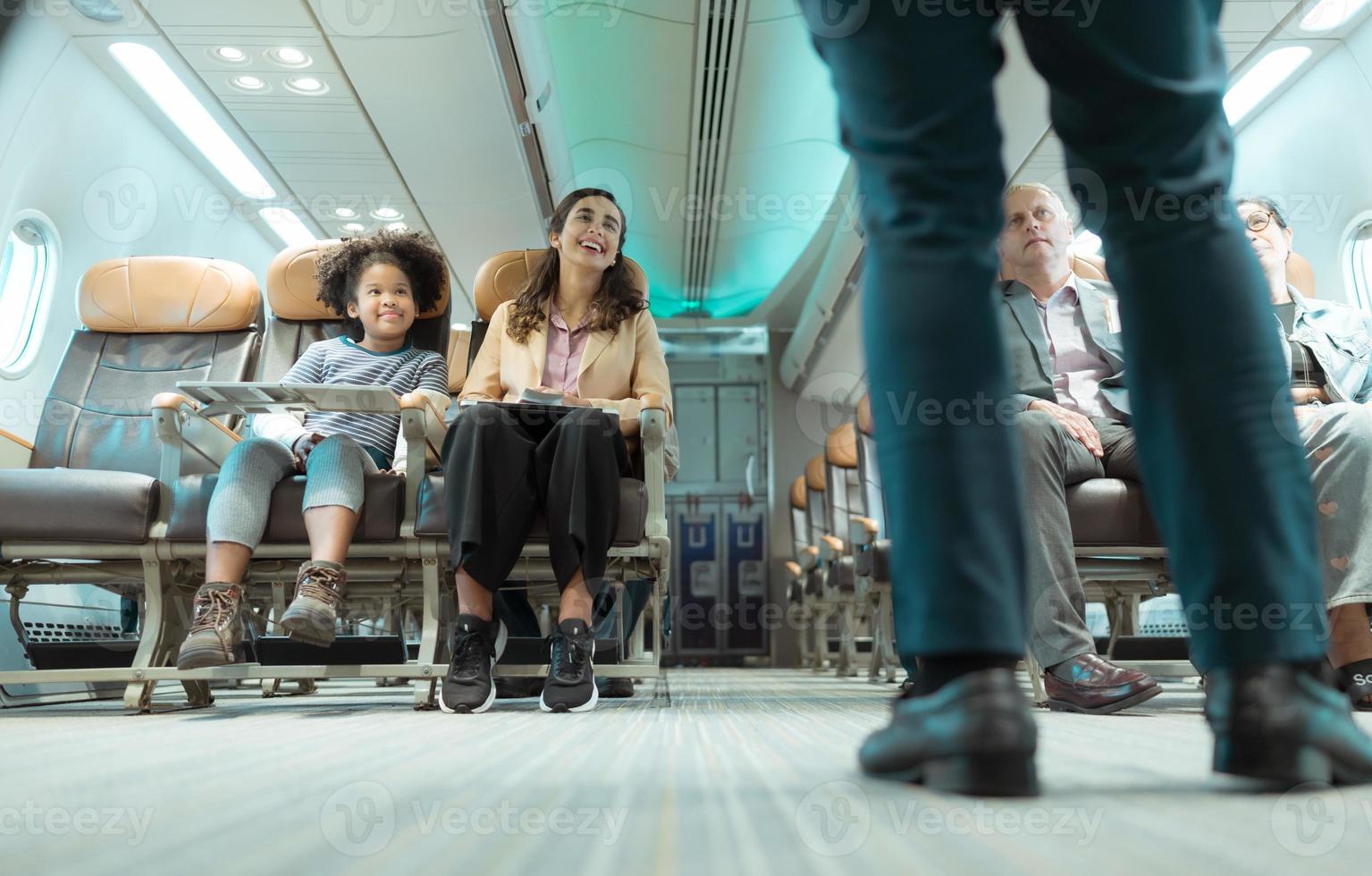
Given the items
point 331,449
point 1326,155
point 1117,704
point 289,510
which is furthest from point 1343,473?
point 1326,155

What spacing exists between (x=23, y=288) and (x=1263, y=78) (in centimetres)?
651

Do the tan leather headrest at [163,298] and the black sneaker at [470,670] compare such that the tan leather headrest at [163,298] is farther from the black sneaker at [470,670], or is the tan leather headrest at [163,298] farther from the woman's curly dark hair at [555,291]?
the black sneaker at [470,670]

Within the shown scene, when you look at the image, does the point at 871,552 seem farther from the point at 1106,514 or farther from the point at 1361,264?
the point at 1361,264

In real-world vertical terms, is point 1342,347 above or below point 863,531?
above

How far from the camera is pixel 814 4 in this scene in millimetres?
776

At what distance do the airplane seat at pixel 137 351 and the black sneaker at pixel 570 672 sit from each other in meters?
1.77

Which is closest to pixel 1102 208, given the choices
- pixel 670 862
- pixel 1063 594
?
pixel 670 862

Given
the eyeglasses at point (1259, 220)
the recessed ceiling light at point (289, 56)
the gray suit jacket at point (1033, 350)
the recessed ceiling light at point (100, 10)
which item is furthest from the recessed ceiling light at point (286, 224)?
the eyeglasses at point (1259, 220)

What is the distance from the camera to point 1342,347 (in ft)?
7.40

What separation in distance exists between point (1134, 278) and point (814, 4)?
338mm

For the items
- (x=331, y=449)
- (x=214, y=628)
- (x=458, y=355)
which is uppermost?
(x=458, y=355)

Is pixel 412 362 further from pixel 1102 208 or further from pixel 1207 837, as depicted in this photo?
pixel 1207 837

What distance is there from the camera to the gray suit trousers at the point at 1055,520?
1.83 metres

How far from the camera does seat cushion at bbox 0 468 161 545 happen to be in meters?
2.16
